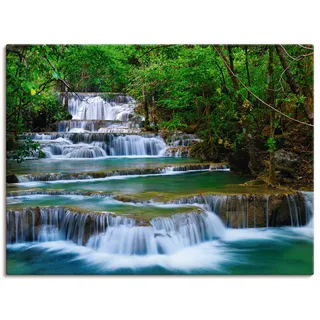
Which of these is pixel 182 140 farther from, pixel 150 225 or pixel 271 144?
pixel 150 225

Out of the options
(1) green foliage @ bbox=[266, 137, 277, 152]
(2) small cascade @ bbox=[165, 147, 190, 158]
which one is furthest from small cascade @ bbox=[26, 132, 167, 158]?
(1) green foliage @ bbox=[266, 137, 277, 152]

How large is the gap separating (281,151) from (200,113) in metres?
1.55

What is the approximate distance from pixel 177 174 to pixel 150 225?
275cm

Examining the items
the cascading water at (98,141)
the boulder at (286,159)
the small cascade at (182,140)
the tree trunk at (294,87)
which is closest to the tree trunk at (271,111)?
the boulder at (286,159)

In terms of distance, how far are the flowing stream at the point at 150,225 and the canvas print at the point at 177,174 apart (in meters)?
0.01

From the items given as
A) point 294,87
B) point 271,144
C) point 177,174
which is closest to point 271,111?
point 271,144

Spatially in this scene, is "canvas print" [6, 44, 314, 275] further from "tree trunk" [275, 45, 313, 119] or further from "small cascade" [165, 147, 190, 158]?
"small cascade" [165, 147, 190, 158]

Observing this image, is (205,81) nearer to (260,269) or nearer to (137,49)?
(137,49)

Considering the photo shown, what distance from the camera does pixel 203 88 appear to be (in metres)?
6.42

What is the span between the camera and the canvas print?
4.34 meters

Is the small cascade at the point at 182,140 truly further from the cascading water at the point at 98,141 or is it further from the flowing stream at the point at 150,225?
Result: the flowing stream at the point at 150,225

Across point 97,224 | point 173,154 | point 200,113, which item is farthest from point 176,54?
point 173,154

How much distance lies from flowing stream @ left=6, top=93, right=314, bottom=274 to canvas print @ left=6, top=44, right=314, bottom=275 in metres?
0.01
